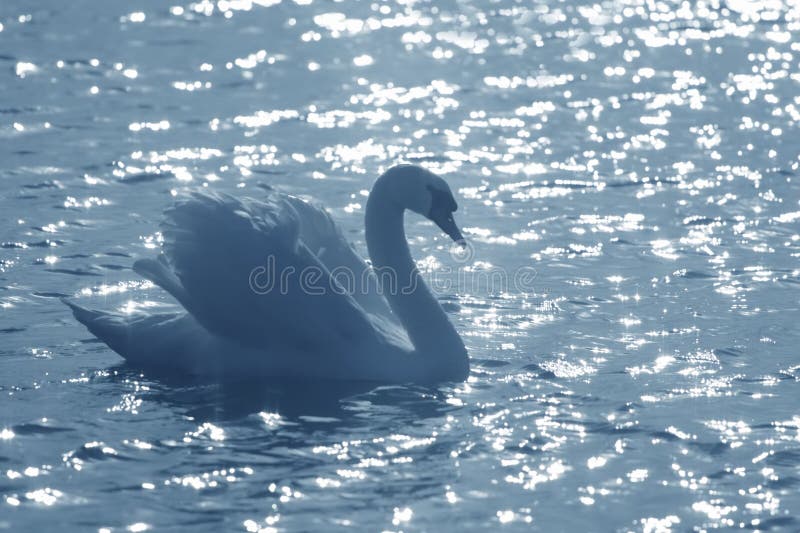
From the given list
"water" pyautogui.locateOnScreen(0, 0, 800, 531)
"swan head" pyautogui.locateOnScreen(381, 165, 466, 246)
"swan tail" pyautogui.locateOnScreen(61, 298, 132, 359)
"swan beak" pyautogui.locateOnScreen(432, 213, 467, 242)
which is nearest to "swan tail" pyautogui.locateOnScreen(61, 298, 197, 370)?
"swan tail" pyautogui.locateOnScreen(61, 298, 132, 359)

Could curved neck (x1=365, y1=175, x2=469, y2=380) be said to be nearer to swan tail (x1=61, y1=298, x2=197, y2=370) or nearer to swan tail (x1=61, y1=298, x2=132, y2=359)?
swan tail (x1=61, y1=298, x2=197, y2=370)

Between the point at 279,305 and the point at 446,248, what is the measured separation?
4272 mm

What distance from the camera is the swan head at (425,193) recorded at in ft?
38.7

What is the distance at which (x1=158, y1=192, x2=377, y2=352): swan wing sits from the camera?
37.2ft

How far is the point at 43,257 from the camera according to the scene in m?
14.6

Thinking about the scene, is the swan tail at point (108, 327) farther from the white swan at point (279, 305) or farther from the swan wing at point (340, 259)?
the swan wing at point (340, 259)

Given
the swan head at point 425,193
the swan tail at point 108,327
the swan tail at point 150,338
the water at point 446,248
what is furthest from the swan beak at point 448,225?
the swan tail at point 108,327

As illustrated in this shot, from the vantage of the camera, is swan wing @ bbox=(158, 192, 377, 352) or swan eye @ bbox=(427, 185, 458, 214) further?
swan eye @ bbox=(427, 185, 458, 214)

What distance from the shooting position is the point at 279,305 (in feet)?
37.4

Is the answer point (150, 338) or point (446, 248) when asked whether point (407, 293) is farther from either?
point (446, 248)

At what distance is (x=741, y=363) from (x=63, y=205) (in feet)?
24.9

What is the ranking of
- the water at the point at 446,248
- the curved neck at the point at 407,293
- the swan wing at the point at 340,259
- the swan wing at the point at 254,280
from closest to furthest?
the water at the point at 446,248, the swan wing at the point at 254,280, the curved neck at the point at 407,293, the swan wing at the point at 340,259

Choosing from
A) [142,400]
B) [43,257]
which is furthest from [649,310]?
[43,257]

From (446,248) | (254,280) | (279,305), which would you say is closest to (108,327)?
(254,280)
